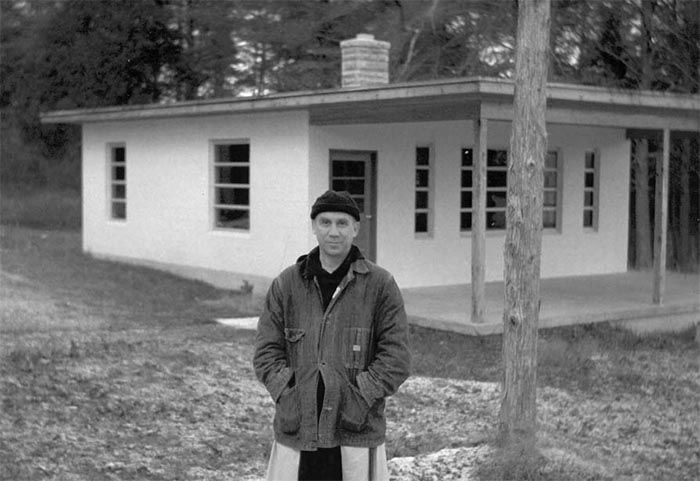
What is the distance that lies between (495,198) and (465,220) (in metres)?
0.65

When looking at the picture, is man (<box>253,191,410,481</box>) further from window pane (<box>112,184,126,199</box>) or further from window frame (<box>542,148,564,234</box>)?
window pane (<box>112,184,126,199</box>)

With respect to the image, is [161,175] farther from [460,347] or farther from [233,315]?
[460,347]

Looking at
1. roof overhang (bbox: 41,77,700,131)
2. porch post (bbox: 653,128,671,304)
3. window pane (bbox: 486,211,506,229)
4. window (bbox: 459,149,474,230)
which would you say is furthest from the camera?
window pane (bbox: 486,211,506,229)

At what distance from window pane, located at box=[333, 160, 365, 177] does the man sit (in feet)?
32.6

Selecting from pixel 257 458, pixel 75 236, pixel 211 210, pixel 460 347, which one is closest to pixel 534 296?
pixel 257 458

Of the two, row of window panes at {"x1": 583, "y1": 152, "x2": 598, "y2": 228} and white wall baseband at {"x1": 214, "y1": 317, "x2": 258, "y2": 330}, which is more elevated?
row of window panes at {"x1": 583, "y1": 152, "x2": 598, "y2": 228}

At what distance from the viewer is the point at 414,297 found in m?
13.6

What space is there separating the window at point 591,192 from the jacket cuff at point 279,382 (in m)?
13.6

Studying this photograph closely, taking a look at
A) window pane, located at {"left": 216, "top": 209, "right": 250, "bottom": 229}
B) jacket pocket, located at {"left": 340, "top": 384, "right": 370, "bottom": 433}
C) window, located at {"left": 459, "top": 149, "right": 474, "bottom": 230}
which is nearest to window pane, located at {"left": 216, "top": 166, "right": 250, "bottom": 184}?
window pane, located at {"left": 216, "top": 209, "right": 250, "bottom": 229}

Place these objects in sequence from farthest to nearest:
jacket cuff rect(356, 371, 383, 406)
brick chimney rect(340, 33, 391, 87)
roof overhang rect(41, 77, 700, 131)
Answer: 1. brick chimney rect(340, 33, 391, 87)
2. roof overhang rect(41, 77, 700, 131)
3. jacket cuff rect(356, 371, 383, 406)

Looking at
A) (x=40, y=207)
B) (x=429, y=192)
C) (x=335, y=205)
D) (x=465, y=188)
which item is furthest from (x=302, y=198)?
(x=40, y=207)

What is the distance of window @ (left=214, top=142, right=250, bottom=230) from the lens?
14945mm

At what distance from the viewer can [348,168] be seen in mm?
14016

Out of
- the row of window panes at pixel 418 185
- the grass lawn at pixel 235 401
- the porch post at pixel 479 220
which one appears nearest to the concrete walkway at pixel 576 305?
the grass lawn at pixel 235 401
